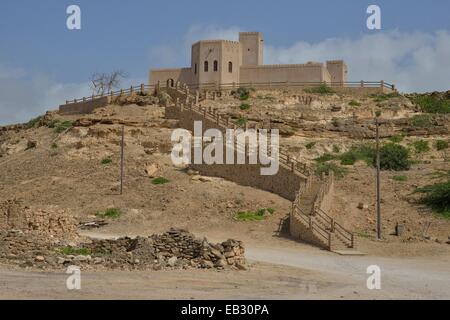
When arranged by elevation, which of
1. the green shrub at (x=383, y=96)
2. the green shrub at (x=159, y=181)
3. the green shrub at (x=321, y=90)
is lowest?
the green shrub at (x=159, y=181)

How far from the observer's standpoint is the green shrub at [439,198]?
108 ft

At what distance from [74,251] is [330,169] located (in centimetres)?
2356

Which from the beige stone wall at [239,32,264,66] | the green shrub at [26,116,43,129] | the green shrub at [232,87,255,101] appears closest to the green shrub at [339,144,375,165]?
the green shrub at [232,87,255,101]

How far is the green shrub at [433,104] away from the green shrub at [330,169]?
20726 mm

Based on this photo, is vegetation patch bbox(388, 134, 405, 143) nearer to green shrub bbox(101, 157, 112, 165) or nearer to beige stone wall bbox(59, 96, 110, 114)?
Answer: green shrub bbox(101, 157, 112, 165)

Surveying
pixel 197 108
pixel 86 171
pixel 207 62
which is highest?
pixel 207 62

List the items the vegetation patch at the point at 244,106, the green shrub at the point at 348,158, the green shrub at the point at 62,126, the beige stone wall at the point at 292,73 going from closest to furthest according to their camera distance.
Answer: the green shrub at the point at 348,158
the green shrub at the point at 62,126
the vegetation patch at the point at 244,106
the beige stone wall at the point at 292,73

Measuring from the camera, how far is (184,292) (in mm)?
14688

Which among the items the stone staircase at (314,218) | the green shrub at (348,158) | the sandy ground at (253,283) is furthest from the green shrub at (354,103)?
the sandy ground at (253,283)

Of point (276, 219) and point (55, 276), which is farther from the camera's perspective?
point (276, 219)

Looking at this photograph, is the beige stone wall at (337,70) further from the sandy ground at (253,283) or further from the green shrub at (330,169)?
the sandy ground at (253,283)
